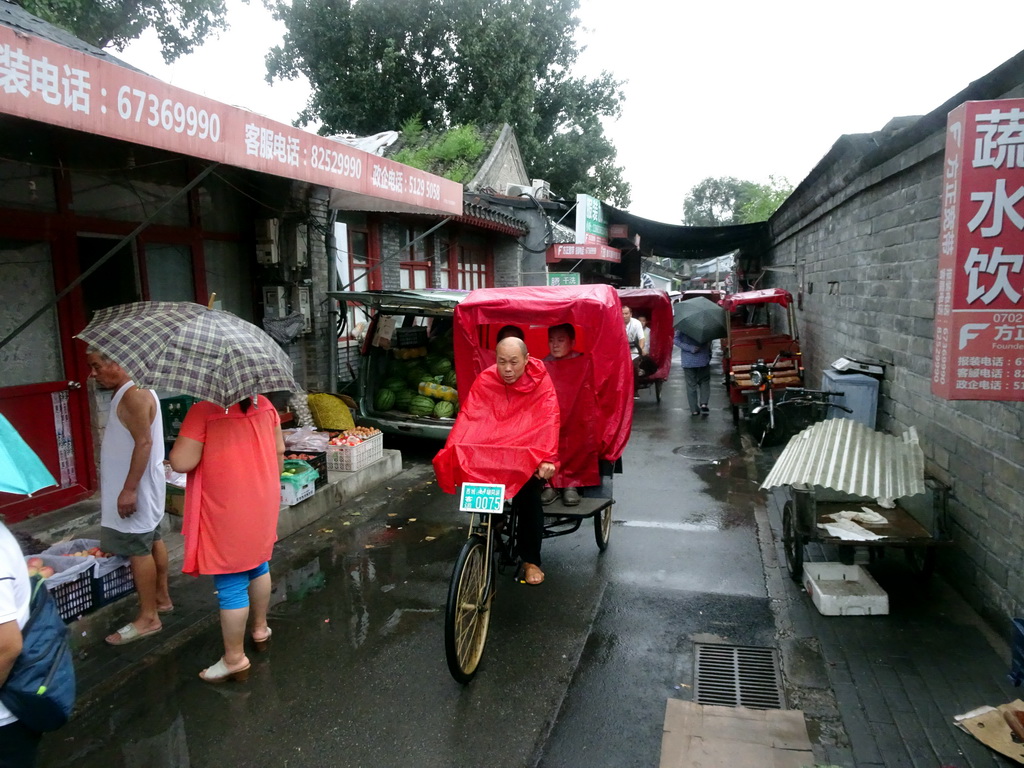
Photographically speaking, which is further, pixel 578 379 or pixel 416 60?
pixel 416 60

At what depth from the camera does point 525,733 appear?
3.49 m

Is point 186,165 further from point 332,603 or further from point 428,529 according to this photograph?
point 332,603

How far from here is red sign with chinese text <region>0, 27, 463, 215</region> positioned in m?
3.50

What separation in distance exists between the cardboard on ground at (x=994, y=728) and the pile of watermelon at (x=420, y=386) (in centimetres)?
654

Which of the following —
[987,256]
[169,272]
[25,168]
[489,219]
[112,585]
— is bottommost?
[112,585]

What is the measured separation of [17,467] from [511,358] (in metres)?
2.87

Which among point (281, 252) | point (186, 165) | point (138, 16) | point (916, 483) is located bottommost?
point (916, 483)

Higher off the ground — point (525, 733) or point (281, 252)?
point (281, 252)

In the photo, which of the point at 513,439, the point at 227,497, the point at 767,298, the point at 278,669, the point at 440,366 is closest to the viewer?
the point at 227,497

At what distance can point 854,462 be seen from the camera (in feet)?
16.8

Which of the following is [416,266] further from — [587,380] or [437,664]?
[437,664]

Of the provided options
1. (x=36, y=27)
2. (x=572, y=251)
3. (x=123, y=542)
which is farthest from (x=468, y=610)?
(x=572, y=251)

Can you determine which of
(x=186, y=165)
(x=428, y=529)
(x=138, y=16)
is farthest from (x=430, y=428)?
(x=138, y=16)

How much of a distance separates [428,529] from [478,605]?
2.50m
